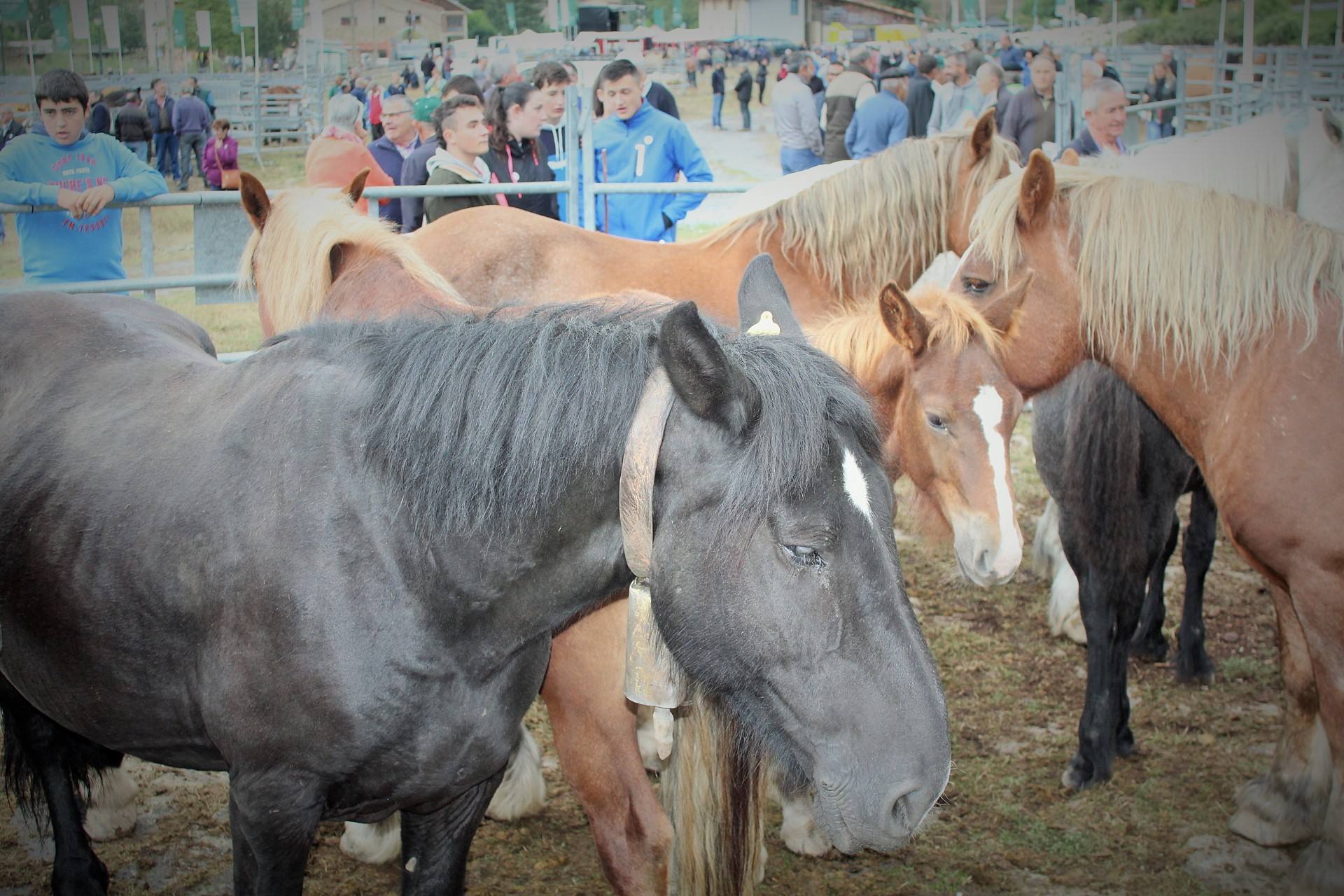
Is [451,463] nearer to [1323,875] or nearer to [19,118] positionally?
[1323,875]

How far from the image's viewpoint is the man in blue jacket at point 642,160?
660 cm

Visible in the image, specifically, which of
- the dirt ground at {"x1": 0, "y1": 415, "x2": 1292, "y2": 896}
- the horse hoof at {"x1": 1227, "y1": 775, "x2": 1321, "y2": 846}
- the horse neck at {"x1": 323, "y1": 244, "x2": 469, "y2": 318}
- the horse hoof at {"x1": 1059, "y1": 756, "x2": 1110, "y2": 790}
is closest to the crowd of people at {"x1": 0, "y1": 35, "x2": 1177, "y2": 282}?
the horse neck at {"x1": 323, "y1": 244, "x2": 469, "y2": 318}

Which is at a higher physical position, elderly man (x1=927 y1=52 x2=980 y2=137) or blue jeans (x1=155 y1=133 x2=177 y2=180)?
elderly man (x1=927 y1=52 x2=980 y2=137)

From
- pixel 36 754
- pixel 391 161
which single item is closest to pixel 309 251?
pixel 36 754

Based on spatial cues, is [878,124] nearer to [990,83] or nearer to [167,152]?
[990,83]

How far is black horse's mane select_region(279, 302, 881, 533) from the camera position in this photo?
166 cm

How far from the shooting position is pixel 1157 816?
11.5 ft

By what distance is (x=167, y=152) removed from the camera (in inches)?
241

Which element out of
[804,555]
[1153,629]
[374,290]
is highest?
[374,290]

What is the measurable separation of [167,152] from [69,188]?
1103 millimetres

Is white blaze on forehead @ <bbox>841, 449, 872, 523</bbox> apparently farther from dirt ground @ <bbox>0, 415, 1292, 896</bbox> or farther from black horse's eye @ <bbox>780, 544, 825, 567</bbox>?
dirt ground @ <bbox>0, 415, 1292, 896</bbox>

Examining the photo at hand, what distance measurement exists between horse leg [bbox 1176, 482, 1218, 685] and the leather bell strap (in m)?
3.49

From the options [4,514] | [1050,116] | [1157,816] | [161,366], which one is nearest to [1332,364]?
[1157,816]

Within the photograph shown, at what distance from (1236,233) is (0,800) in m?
4.50
